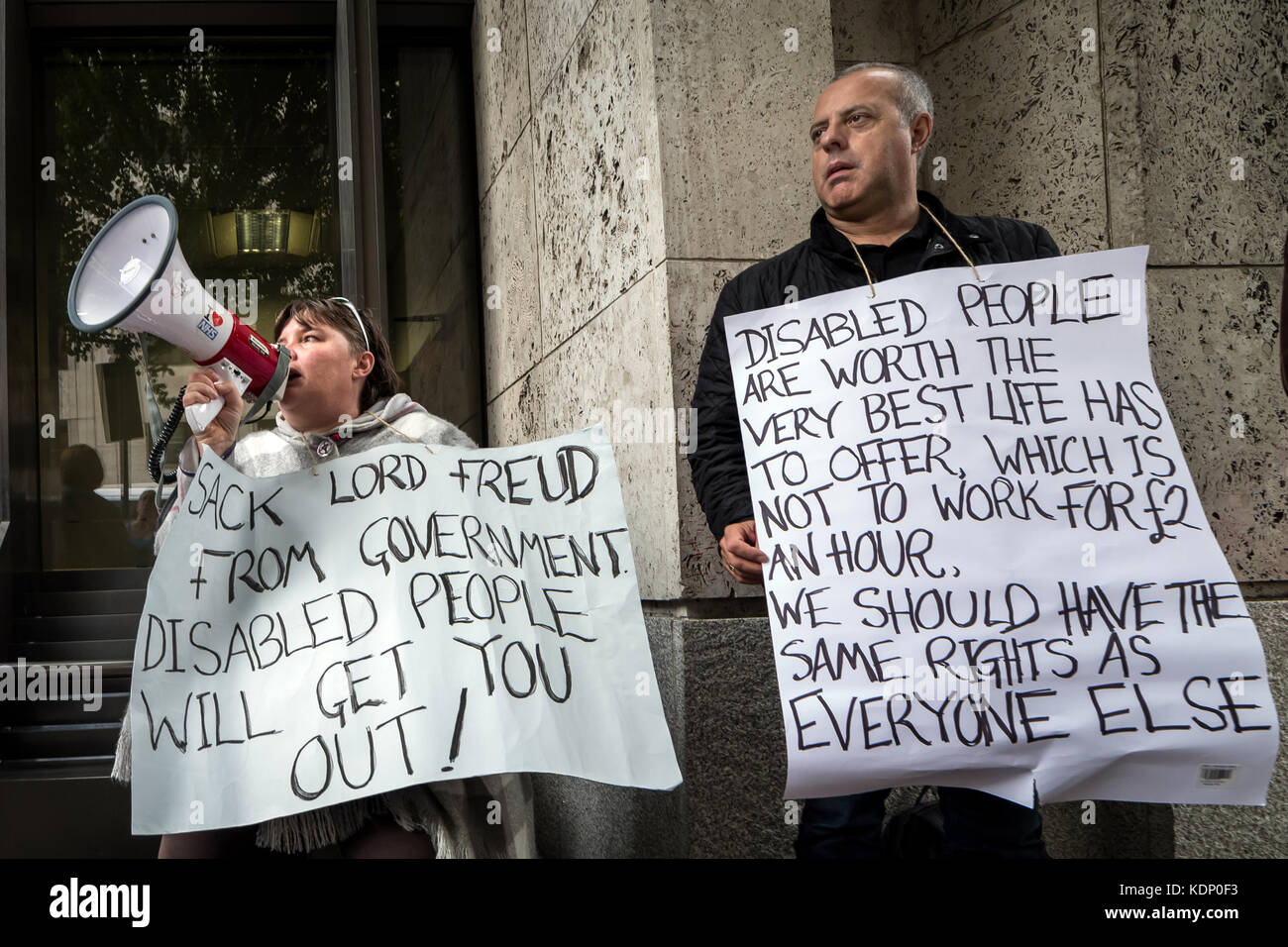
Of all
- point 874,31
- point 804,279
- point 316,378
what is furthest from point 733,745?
point 874,31

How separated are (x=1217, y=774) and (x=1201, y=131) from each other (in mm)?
2197

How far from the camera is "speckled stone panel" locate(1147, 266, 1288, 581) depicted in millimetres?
3252

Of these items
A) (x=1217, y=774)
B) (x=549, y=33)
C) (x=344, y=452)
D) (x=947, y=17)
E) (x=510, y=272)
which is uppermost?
(x=549, y=33)

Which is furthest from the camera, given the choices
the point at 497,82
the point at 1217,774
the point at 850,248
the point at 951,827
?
the point at 497,82

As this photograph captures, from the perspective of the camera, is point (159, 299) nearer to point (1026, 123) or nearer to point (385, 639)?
point (385, 639)

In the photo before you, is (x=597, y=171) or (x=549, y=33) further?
(x=549, y=33)

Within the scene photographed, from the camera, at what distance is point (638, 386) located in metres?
3.34

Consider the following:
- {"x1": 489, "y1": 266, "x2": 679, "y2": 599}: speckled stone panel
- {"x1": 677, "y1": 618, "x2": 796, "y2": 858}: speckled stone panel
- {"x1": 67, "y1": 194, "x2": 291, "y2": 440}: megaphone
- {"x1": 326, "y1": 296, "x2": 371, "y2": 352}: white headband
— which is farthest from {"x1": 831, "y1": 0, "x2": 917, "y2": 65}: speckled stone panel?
{"x1": 67, "y1": 194, "x2": 291, "y2": 440}: megaphone

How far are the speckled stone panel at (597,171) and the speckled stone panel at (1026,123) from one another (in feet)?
4.39

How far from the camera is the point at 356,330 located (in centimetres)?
272

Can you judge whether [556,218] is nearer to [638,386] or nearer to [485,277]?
[638,386]

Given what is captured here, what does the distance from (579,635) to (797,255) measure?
3.61 ft

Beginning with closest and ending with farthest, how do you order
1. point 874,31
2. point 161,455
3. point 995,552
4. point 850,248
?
point 995,552, point 161,455, point 850,248, point 874,31

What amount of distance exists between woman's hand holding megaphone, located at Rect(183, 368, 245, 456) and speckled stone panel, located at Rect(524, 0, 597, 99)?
2047 millimetres
